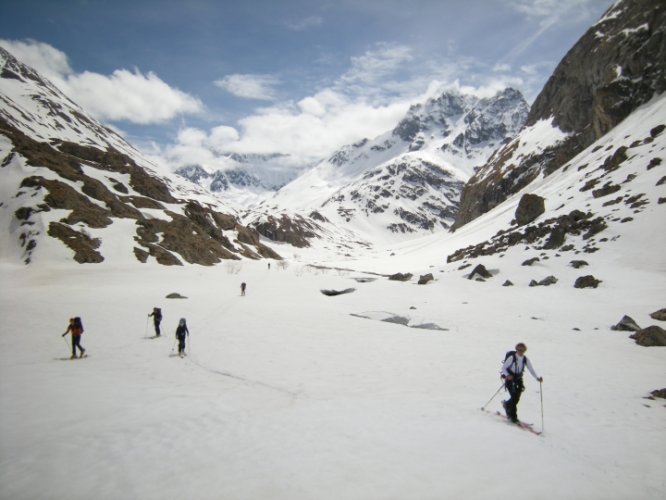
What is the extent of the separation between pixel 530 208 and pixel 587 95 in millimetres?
58108

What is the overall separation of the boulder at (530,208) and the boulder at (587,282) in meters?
25.6

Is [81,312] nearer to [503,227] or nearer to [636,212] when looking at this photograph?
[636,212]

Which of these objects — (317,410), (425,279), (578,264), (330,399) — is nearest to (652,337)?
(330,399)

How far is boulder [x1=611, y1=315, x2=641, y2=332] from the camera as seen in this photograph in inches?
864

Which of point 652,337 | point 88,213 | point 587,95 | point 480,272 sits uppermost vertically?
point 587,95

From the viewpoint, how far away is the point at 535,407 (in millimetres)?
12367

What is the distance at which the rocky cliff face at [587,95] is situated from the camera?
248 ft

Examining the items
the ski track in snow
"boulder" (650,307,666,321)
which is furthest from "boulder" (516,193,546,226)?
"boulder" (650,307,666,321)

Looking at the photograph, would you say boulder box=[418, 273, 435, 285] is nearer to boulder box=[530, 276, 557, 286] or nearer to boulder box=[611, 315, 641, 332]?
boulder box=[530, 276, 557, 286]

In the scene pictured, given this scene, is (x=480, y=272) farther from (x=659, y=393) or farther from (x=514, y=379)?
(x=514, y=379)

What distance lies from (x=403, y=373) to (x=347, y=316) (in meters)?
13.5

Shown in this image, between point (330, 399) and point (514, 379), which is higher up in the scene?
point (514, 379)

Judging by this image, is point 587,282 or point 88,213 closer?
point 587,282

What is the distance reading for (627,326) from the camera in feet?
72.5
